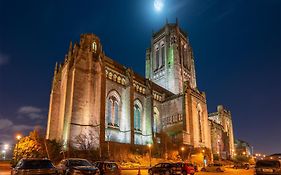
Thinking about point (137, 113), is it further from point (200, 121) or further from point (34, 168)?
point (34, 168)

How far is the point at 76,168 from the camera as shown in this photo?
1426 centimetres

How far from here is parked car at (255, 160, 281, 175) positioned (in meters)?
17.5

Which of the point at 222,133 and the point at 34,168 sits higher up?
the point at 222,133

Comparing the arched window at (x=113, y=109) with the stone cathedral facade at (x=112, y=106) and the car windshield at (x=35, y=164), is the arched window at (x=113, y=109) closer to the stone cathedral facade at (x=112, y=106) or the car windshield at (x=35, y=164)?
the stone cathedral facade at (x=112, y=106)

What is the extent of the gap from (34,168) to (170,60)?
229 ft

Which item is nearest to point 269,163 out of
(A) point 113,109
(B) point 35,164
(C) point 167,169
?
(C) point 167,169

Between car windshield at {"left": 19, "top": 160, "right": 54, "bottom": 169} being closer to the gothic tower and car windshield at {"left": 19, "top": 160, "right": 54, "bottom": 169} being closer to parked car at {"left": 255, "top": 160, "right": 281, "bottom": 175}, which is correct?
parked car at {"left": 255, "top": 160, "right": 281, "bottom": 175}

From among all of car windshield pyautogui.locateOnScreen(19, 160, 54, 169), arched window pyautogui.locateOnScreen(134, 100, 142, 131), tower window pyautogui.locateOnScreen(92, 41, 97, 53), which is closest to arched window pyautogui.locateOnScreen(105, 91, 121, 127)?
arched window pyautogui.locateOnScreen(134, 100, 142, 131)

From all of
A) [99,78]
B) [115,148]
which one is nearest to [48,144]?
[115,148]

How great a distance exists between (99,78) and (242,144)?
92.4 m

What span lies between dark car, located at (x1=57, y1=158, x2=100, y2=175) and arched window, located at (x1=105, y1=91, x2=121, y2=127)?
28319mm

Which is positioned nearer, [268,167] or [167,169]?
[268,167]

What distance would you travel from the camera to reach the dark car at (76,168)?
14008 millimetres

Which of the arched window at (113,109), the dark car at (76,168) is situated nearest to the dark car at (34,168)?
the dark car at (76,168)
